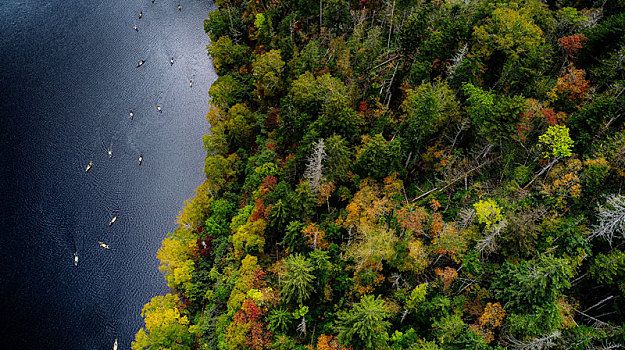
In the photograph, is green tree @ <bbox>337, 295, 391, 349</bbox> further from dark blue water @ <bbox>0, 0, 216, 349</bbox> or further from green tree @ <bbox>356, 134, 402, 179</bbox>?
dark blue water @ <bbox>0, 0, 216, 349</bbox>

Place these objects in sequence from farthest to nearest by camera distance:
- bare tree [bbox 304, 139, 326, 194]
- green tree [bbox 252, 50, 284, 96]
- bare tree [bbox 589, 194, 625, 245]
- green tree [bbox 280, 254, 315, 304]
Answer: green tree [bbox 252, 50, 284, 96] → bare tree [bbox 304, 139, 326, 194] → green tree [bbox 280, 254, 315, 304] → bare tree [bbox 589, 194, 625, 245]

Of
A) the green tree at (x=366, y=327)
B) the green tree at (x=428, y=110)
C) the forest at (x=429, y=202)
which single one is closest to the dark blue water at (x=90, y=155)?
the forest at (x=429, y=202)

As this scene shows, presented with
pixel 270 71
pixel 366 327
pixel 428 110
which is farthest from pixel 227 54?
pixel 366 327

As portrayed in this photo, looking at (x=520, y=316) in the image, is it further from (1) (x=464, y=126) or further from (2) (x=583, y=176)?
(1) (x=464, y=126)

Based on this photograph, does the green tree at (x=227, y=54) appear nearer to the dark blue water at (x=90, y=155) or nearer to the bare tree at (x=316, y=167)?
the dark blue water at (x=90, y=155)

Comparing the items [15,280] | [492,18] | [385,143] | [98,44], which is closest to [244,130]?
[385,143]

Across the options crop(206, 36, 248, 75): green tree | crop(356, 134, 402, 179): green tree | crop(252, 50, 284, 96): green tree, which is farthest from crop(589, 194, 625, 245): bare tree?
crop(206, 36, 248, 75): green tree

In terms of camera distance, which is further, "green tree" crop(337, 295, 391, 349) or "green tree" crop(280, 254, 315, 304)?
"green tree" crop(280, 254, 315, 304)
